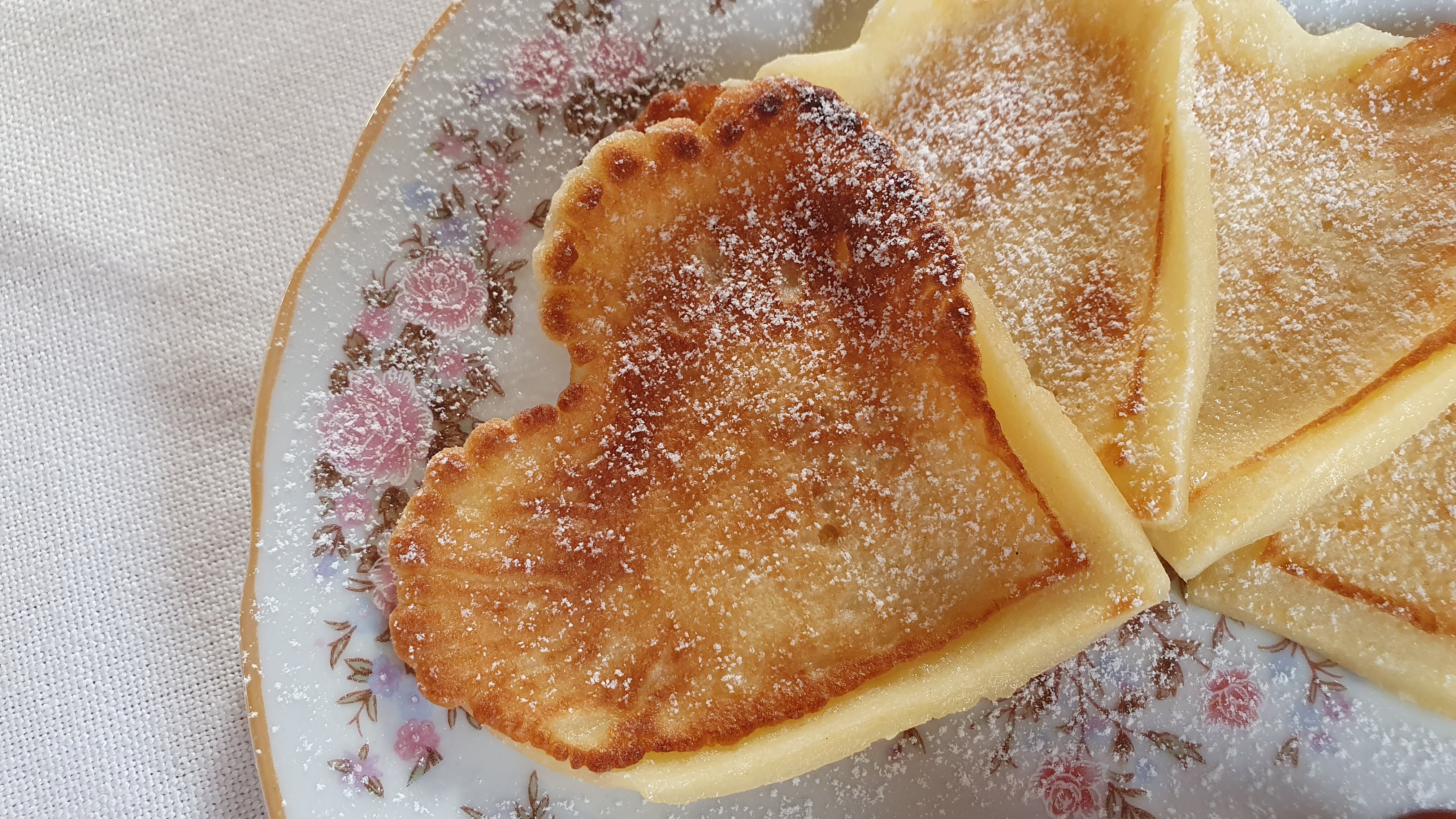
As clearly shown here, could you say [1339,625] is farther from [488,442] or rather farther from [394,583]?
[394,583]

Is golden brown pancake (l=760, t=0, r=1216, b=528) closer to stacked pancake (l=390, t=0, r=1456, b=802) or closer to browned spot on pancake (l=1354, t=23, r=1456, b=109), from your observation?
stacked pancake (l=390, t=0, r=1456, b=802)

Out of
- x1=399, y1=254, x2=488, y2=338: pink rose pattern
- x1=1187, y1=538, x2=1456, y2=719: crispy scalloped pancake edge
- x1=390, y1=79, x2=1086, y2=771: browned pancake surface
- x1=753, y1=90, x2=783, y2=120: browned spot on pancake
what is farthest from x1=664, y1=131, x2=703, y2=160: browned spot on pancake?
x1=1187, y1=538, x2=1456, y2=719: crispy scalloped pancake edge

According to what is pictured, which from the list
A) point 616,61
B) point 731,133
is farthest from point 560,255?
point 616,61

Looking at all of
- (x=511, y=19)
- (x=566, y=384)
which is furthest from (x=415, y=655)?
(x=511, y=19)

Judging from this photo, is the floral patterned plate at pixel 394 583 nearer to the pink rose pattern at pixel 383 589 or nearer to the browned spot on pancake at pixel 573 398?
the pink rose pattern at pixel 383 589

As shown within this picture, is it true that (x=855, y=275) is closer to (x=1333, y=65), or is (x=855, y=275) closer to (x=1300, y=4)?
(x=1333, y=65)

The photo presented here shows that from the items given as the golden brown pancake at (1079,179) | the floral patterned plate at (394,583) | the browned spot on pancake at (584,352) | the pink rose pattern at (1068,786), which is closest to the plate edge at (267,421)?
the floral patterned plate at (394,583)

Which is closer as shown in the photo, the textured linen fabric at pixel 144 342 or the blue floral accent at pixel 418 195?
the blue floral accent at pixel 418 195
